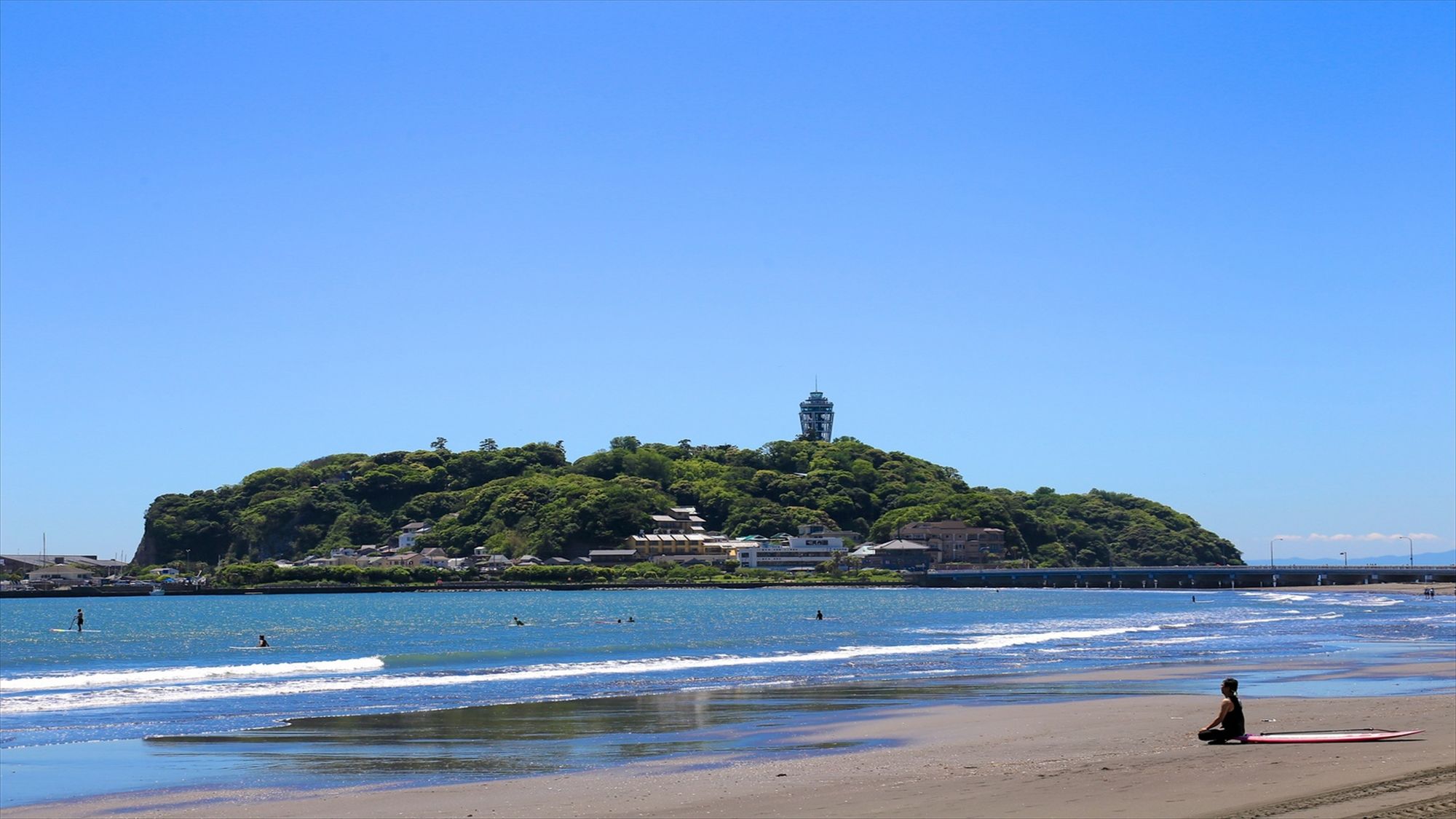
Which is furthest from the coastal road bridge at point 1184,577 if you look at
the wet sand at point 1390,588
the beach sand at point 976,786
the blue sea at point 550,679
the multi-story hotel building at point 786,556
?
the beach sand at point 976,786

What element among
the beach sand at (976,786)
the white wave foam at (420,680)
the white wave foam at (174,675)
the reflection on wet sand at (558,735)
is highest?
the beach sand at (976,786)

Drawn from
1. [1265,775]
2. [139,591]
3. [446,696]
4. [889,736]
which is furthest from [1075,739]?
[139,591]

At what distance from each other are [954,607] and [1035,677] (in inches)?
2761

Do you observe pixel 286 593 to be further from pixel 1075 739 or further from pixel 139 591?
pixel 1075 739

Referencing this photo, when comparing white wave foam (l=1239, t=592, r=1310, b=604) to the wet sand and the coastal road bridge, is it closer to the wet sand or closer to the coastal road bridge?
the wet sand

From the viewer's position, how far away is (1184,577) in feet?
591

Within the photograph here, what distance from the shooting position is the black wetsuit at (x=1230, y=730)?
66.4 feet

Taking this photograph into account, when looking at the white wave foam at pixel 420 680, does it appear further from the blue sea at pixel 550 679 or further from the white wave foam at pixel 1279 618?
the white wave foam at pixel 1279 618

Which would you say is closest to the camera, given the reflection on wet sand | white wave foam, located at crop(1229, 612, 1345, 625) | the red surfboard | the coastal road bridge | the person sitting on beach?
the red surfboard

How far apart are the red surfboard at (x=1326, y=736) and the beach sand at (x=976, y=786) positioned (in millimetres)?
334

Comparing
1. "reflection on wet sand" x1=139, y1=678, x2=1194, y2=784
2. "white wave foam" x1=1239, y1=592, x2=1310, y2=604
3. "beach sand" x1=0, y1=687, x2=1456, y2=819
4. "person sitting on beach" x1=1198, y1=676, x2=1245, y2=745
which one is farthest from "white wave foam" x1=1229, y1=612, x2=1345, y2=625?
"person sitting on beach" x1=1198, y1=676, x2=1245, y2=745

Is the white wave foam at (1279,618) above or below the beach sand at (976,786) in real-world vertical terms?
below

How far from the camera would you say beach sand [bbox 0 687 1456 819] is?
1491cm

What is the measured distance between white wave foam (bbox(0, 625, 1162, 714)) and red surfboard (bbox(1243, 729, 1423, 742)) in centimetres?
2265
